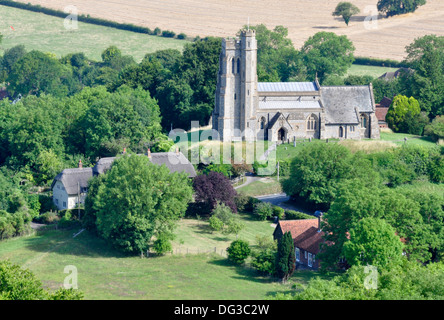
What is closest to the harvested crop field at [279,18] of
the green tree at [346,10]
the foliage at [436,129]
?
the green tree at [346,10]

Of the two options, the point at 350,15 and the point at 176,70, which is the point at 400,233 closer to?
the point at 176,70

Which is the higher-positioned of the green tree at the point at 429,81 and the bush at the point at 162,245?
the green tree at the point at 429,81

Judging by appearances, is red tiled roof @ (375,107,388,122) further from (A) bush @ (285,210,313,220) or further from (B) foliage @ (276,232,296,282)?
(B) foliage @ (276,232,296,282)

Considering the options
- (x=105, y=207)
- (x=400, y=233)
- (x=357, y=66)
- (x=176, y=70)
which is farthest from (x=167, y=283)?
(x=357, y=66)

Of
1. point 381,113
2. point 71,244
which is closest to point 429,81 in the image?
point 381,113

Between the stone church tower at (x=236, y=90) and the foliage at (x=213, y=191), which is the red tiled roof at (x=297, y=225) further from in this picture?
the stone church tower at (x=236, y=90)

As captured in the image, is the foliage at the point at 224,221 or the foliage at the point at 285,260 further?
the foliage at the point at 224,221
